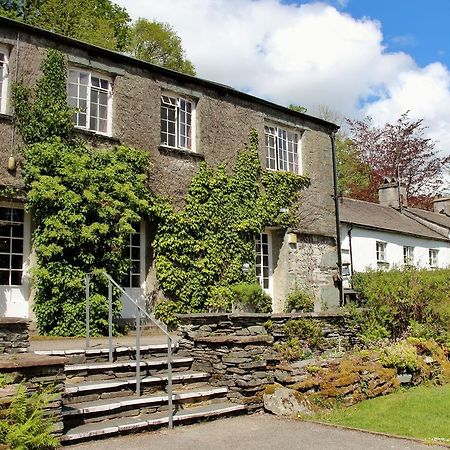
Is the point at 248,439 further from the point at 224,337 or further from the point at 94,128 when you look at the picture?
the point at 94,128

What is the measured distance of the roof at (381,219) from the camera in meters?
22.7

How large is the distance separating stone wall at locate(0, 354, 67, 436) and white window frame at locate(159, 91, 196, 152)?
8.18 m

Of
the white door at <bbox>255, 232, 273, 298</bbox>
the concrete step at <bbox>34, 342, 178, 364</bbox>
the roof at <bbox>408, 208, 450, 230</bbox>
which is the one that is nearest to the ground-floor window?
the white door at <bbox>255, 232, 273, 298</bbox>

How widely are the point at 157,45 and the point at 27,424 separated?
106ft

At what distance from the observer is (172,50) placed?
114 feet

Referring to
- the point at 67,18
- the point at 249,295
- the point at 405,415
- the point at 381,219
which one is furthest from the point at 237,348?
the point at 67,18

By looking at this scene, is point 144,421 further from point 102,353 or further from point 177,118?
point 177,118

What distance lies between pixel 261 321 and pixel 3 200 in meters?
5.86

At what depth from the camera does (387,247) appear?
23594mm

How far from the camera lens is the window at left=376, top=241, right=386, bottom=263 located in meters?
23.2

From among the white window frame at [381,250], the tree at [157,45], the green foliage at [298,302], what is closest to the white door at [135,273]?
the green foliage at [298,302]

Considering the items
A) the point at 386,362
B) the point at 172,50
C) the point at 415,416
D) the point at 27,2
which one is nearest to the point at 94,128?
the point at 386,362

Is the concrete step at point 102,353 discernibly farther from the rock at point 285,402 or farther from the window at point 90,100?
the window at point 90,100

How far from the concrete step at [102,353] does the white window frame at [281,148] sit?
855 cm
